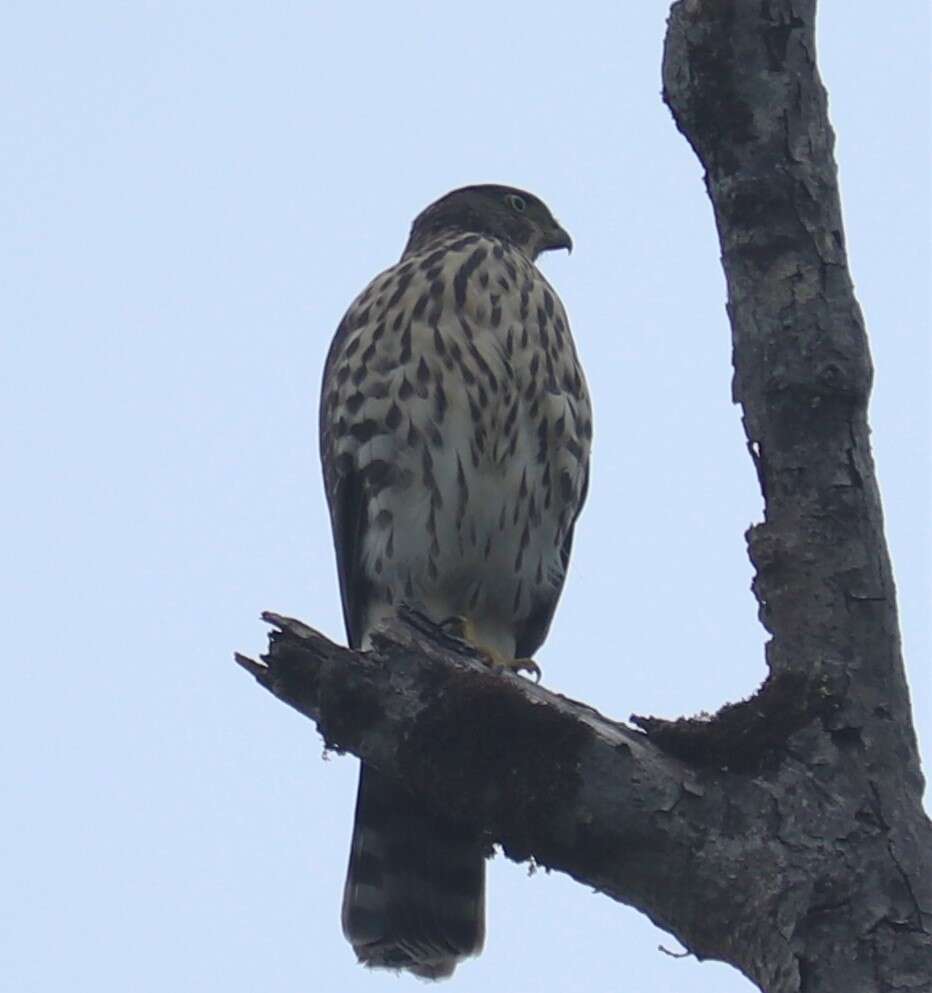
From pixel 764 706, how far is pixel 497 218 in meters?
3.66

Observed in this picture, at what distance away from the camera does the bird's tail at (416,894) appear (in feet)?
17.1

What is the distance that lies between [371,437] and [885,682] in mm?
2399

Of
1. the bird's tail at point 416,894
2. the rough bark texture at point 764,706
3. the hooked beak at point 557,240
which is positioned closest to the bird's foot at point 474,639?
the bird's tail at point 416,894

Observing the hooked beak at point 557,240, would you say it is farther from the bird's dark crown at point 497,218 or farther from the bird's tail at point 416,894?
the bird's tail at point 416,894

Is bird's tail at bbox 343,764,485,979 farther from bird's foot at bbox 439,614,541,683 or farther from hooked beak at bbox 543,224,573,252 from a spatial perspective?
hooked beak at bbox 543,224,573,252

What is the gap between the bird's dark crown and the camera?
6.81 meters

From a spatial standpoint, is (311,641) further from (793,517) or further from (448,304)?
(448,304)

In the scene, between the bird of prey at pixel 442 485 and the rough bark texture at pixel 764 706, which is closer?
the rough bark texture at pixel 764 706

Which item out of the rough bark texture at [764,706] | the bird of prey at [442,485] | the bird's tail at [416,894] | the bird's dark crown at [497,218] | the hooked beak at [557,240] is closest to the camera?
the rough bark texture at [764,706]

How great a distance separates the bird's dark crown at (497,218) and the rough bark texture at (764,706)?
2947 millimetres

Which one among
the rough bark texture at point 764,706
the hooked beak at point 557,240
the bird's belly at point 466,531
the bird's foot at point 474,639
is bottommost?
the rough bark texture at point 764,706

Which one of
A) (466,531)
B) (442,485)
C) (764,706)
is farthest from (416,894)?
(764,706)

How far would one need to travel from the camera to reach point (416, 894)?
5312 mm

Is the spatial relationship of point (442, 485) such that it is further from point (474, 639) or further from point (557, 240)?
point (557, 240)
